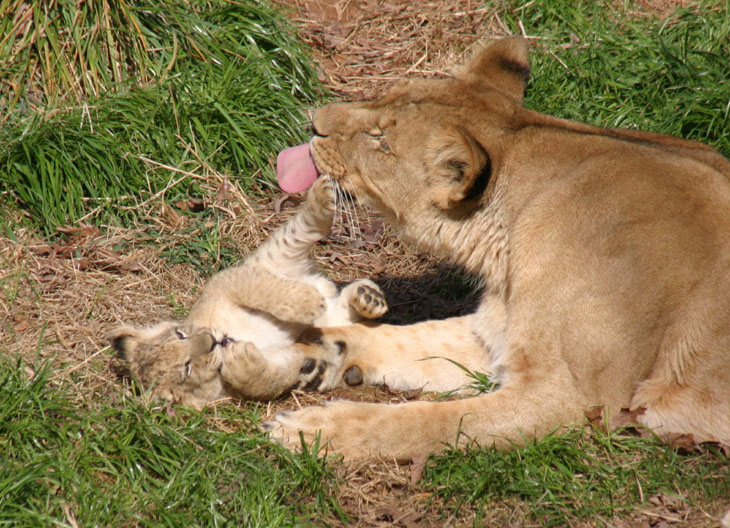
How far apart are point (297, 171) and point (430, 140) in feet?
3.14

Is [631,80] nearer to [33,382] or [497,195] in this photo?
[497,195]

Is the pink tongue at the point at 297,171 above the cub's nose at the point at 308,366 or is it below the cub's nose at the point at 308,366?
above

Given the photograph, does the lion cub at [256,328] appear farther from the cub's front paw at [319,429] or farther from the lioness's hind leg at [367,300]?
Answer: the cub's front paw at [319,429]

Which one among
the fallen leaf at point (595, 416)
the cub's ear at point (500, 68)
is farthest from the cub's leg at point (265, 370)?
the cub's ear at point (500, 68)

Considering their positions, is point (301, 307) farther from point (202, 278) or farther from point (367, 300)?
point (202, 278)

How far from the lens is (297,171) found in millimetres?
4961

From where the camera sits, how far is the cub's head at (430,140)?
4309 mm

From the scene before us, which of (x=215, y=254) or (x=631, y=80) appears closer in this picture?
(x=215, y=254)

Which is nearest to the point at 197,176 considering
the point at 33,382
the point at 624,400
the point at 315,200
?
the point at 315,200

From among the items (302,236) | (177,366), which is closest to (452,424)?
(177,366)

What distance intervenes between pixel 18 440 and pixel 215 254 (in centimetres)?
218

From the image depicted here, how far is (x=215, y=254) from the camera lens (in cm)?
565

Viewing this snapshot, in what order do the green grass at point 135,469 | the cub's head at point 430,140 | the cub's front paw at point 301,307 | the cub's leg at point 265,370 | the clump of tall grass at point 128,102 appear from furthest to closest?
the clump of tall grass at point 128,102 → the cub's front paw at point 301,307 → the cub's head at point 430,140 → the cub's leg at point 265,370 → the green grass at point 135,469

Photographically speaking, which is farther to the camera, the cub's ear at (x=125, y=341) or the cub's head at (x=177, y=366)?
the cub's ear at (x=125, y=341)
